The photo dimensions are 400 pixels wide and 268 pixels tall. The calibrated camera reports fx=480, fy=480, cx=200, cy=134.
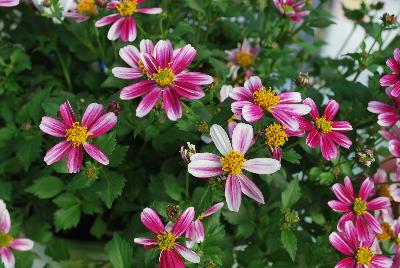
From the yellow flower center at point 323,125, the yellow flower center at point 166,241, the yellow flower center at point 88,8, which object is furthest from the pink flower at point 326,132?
the yellow flower center at point 88,8

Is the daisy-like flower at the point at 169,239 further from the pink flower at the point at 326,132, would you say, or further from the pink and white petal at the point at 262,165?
the pink flower at the point at 326,132

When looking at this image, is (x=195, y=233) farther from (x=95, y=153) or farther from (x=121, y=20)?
(x=121, y=20)

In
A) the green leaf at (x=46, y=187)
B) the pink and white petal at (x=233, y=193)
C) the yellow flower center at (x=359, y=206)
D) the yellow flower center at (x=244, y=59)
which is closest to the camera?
the pink and white petal at (x=233, y=193)

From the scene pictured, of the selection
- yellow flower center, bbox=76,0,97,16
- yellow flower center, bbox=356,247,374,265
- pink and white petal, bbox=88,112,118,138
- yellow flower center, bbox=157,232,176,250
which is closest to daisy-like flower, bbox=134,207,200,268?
yellow flower center, bbox=157,232,176,250

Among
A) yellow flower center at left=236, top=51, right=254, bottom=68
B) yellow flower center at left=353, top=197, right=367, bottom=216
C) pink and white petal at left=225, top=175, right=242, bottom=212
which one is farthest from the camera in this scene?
yellow flower center at left=236, top=51, right=254, bottom=68

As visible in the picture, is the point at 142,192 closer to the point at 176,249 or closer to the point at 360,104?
the point at 176,249

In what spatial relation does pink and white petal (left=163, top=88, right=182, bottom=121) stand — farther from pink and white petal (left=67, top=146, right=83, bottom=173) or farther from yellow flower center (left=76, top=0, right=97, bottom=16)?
yellow flower center (left=76, top=0, right=97, bottom=16)
